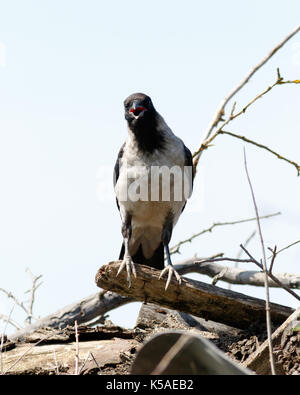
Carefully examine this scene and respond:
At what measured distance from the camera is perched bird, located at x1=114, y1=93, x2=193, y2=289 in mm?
5605

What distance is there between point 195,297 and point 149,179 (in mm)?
1400

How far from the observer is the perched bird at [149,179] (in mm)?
5605

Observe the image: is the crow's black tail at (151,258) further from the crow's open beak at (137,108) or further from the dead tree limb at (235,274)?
the crow's open beak at (137,108)

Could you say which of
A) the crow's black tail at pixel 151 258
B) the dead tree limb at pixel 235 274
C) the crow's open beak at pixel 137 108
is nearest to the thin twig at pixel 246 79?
the crow's open beak at pixel 137 108

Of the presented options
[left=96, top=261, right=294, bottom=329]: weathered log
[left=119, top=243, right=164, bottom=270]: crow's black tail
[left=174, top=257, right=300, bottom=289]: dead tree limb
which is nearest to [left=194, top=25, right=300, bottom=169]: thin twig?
[left=174, top=257, right=300, bottom=289]: dead tree limb

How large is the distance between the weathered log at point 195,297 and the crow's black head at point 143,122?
4.85 ft

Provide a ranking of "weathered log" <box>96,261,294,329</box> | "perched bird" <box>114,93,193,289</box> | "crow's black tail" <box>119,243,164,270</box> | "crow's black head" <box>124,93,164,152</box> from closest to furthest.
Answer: "weathered log" <box>96,261,294,329</box> → "perched bird" <box>114,93,193,289</box> → "crow's black head" <box>124,93,164,152</box> → "crow's black tail" <box>119,243,164,270</box>

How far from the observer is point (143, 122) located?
19.1 ft

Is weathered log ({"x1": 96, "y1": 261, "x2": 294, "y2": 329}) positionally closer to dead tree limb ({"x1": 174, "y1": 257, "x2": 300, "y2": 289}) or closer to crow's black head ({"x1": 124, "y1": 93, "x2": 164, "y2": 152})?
dead tree limb ({"x1": 174, "y1": 257, "x2": 300, "y2": 289})

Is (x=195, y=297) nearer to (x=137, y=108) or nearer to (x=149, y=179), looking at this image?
(x=149, y=179)
